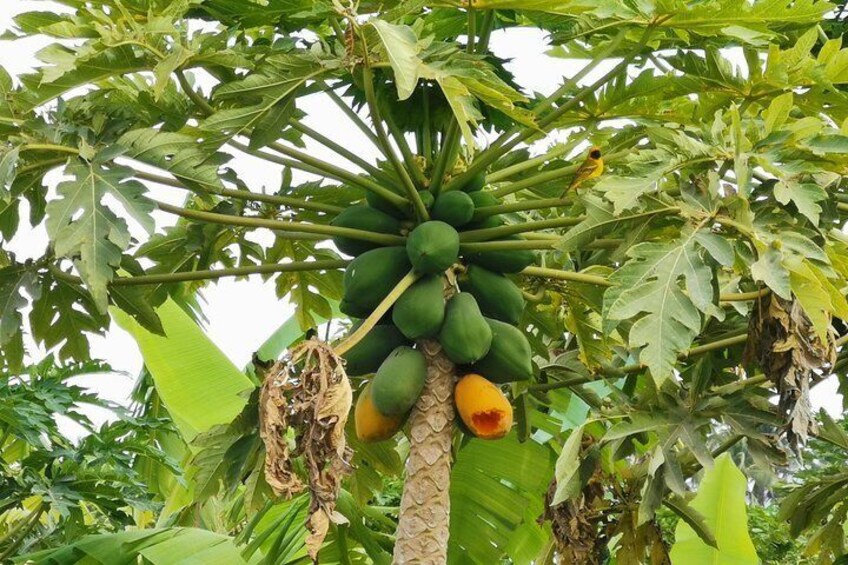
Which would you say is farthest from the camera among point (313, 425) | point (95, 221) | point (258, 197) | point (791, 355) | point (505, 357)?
point (258, 197)

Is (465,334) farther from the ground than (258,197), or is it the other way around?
(258,197)

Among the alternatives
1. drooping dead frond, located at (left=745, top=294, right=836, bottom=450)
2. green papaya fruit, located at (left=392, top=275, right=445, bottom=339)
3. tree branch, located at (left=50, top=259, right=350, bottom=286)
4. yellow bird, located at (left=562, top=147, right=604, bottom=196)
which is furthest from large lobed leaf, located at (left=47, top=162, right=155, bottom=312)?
drooping dead frond, located at (left=745, top=294, right=836, bottom=450)

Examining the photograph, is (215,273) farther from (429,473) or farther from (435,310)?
(429,473)

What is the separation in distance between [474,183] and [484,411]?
0.59 metres

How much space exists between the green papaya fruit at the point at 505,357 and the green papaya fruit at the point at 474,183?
1.14 ft

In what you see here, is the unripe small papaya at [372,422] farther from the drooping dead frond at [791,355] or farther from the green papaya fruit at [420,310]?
the drooping dead frond at [791,355]

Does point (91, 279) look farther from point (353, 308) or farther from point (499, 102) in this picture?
point (499, 102)

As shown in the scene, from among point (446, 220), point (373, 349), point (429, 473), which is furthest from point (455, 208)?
point (429, 473)

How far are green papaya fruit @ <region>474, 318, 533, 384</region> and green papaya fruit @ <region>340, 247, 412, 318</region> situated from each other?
230 mm

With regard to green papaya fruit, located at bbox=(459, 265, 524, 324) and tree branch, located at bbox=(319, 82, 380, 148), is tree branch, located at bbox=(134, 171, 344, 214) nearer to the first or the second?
tree branch, located at bbox=(319, 82, 380, 148)

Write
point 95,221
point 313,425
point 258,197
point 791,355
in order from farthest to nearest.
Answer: point 258,197, point 791,355, point 95,221, point 313,425

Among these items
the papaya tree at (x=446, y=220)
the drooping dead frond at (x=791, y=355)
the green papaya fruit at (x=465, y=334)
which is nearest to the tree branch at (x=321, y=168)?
the papaya tree at (x=446, y=220)

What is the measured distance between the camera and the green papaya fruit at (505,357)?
95.3 inches

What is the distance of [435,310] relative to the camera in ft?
7.76
